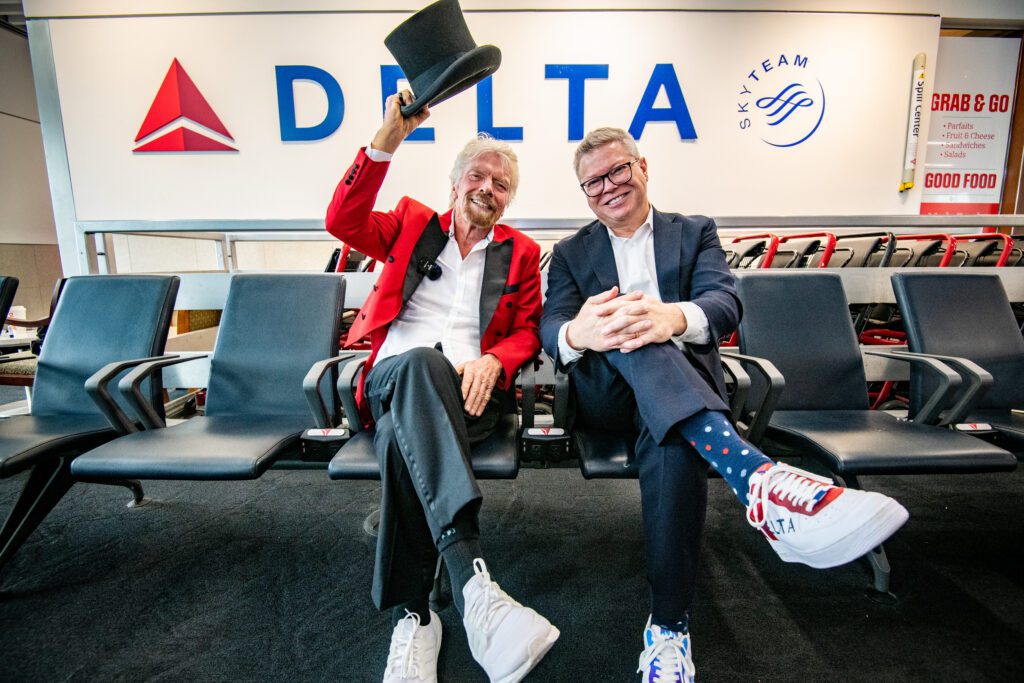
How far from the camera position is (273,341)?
1.73 metres

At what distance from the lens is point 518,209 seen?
3098 millimetres

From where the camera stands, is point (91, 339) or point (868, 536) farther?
point (91, 339)

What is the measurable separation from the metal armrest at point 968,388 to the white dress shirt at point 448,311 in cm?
162

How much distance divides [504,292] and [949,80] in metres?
4.52

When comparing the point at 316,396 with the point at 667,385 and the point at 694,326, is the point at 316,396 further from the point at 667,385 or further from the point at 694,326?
the point at 694,326

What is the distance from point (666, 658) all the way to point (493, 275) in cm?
119

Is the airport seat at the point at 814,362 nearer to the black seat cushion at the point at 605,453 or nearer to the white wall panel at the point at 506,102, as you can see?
the black seat cushion at the point at 605,453

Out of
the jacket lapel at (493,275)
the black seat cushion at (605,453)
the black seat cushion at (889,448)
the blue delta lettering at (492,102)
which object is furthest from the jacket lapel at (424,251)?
the blue delta lettering at (492,102)

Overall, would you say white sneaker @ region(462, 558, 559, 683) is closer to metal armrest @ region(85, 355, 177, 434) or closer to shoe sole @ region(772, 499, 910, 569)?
shoe sole @ region(772, 499, 910, 569)

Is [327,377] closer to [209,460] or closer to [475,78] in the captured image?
[209,460]

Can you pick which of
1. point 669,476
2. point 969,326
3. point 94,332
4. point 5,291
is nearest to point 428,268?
point 669,476

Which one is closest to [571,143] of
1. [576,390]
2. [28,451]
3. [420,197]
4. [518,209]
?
[518,209]

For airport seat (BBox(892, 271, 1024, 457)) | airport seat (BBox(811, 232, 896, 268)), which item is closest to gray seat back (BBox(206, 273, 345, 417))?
airport seat (BBox(892, 271, 1024, 457))

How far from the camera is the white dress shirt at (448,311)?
1509 millimetres
